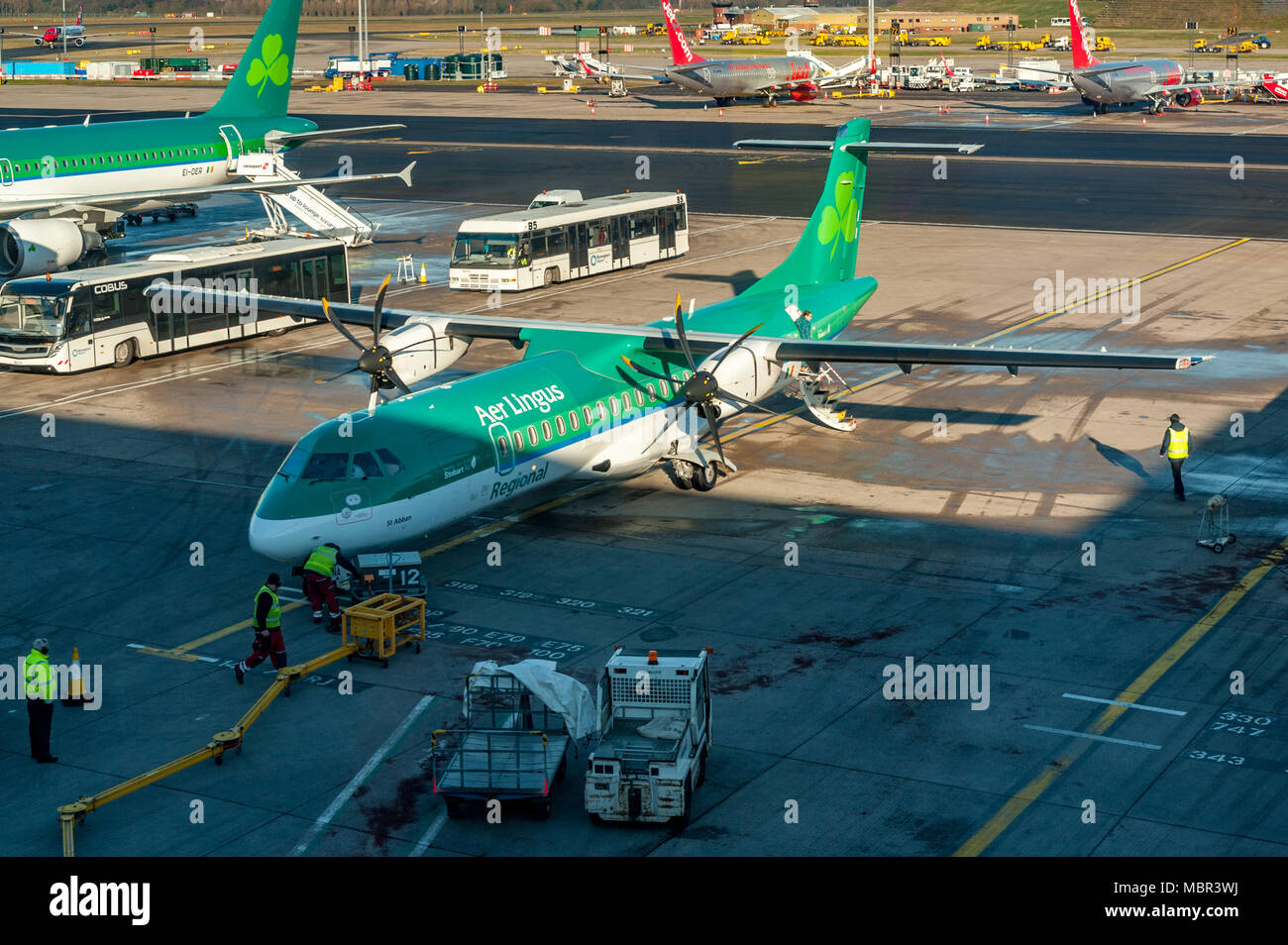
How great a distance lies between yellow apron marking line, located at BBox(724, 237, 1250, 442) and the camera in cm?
4153

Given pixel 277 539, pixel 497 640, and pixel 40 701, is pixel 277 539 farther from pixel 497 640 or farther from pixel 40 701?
pixel 40 701

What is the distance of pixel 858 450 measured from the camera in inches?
1523

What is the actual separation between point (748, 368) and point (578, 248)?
2803 cm

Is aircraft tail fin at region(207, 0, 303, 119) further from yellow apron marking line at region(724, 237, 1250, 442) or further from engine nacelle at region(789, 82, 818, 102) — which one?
engine nacelle at region(789, 82, 818, 102)

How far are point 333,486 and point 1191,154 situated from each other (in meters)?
84.3

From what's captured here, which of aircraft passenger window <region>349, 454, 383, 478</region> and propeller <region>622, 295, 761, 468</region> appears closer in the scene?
aircraft passenger window <region>349, 454, 383, 478</region>

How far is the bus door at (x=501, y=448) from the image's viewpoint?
30.7m

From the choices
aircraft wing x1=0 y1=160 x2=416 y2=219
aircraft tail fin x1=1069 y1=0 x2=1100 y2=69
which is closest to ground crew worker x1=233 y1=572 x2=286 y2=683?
aircraft wing x1=0 y1=160 x2=416 y2=219

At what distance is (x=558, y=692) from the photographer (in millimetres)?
21875

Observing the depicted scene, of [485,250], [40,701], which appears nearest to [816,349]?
[40,701]

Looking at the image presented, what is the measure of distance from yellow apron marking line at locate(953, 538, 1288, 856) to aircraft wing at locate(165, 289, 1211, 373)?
4.84 metres

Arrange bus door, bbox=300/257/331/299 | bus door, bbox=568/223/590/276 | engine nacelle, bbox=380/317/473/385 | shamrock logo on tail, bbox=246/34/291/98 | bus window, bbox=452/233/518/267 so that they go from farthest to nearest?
shamrock logo on tail, bbox=246/34/291/98
bus door, bbox=568/223/590/276
bus window, bbox=452/233/518/267
bus door, bbox=300/257/331/299
engine nacelle, bbox=380/317/473/385
